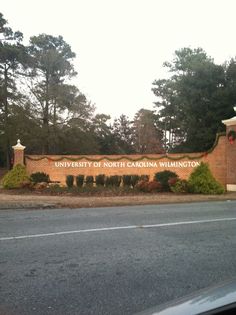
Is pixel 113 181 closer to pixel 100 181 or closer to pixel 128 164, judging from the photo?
pixel 100 181

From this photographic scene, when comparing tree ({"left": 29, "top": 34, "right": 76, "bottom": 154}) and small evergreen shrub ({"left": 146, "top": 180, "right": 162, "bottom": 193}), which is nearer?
small evergreen shrub ({"left": 146, "top": 180, "right": 162, "bottom": 193})

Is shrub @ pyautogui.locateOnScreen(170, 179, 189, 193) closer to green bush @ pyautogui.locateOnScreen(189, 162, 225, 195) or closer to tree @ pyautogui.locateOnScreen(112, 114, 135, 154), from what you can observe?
green bush @ pyautogui.locateOnScreen(189, 162, 225, 195)

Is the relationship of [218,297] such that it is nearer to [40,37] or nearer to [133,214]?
[133,214]

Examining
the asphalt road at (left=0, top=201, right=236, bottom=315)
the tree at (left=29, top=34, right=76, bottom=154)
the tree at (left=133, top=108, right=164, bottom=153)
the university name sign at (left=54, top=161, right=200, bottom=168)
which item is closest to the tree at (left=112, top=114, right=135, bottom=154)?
the tree at (left=133, top=108, right=164, bottom=153)

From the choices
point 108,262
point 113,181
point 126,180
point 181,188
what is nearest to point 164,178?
point 181,188

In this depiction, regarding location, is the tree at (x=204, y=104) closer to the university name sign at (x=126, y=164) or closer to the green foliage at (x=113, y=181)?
the university name sign at (x=126, y=164)

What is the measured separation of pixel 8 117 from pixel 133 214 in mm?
36113

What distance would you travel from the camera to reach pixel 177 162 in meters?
24.4

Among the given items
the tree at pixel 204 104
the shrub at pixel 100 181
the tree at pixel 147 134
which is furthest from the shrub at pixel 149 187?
the tree at pixel 147 134

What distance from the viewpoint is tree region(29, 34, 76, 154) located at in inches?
1805

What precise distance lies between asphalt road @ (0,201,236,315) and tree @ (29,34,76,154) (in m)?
35.5

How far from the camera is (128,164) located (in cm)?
2511

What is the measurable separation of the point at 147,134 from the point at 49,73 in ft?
58.5

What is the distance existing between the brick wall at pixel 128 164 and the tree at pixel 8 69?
19.5m
